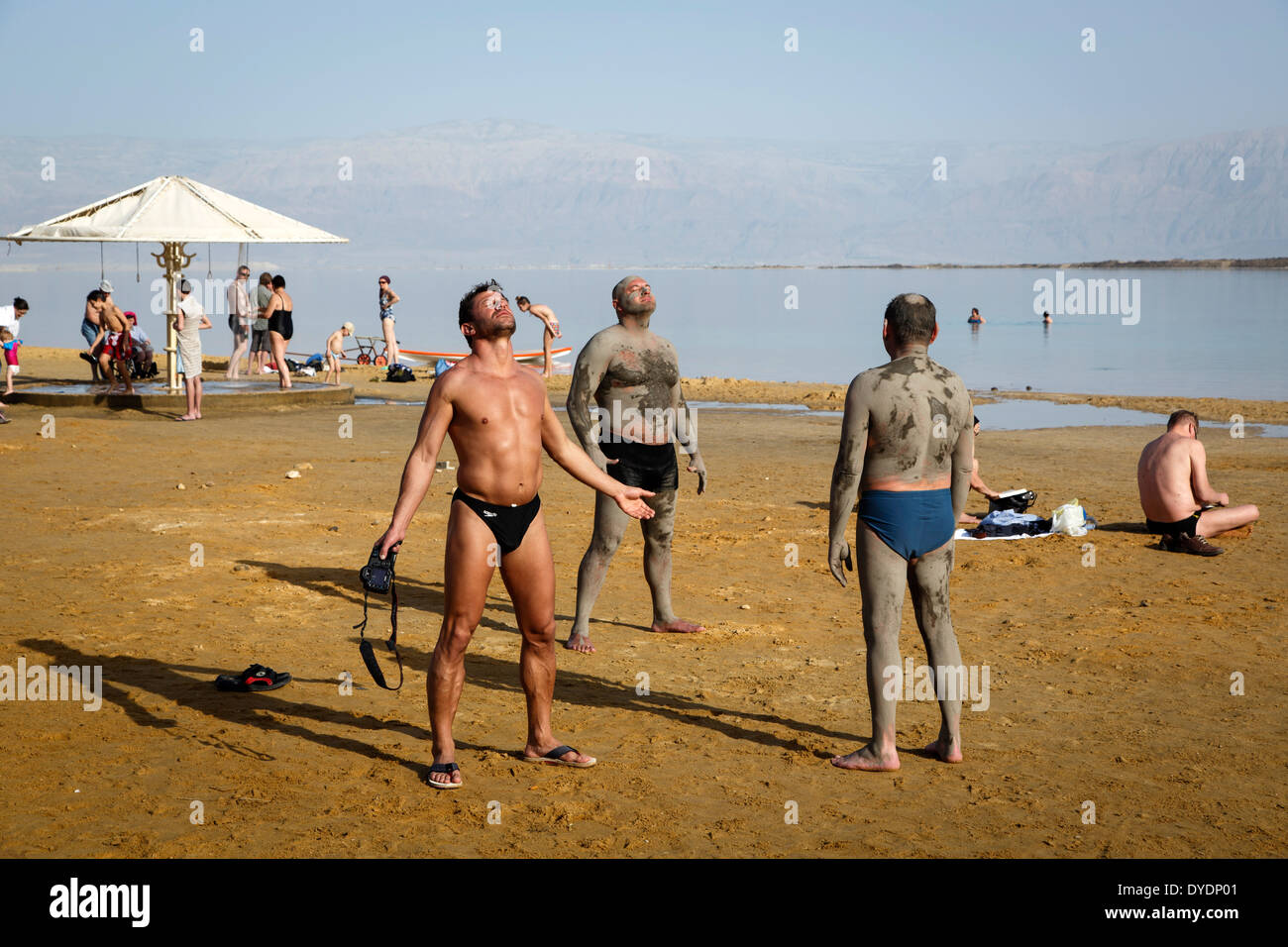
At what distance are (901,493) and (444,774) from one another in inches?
94.1

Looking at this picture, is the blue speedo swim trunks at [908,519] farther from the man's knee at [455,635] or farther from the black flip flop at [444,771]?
the black flip flop at [444,771]

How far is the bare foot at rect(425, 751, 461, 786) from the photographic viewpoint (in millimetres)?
5555

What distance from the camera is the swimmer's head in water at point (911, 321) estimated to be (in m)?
5.79

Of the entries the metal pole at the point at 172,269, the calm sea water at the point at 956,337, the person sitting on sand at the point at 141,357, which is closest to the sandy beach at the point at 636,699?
the metal pole at the point at 172,269

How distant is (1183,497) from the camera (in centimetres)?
1091

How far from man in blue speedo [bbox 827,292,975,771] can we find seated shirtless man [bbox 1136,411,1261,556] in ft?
19.3

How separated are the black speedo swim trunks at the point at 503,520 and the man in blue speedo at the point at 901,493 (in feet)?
4.64

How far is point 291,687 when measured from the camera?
7098 mm

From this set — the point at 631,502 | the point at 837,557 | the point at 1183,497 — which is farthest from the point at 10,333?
the point at 837,557

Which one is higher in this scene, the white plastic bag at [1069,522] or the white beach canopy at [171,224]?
the white beach canopy at [171,224]

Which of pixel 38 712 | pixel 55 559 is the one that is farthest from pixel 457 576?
pixel 55 559

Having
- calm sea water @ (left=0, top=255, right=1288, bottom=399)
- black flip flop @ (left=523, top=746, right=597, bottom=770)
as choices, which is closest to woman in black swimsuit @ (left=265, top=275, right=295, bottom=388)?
calm sea water @ (left=0, top=255, right=1288, bottom=399)
